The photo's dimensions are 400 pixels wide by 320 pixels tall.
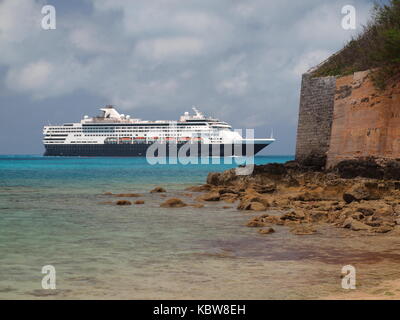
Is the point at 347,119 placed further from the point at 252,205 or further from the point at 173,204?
the point at 173,204

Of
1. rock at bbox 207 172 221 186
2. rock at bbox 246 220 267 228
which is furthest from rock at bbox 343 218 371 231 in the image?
rock at bbox 207 172 221 186

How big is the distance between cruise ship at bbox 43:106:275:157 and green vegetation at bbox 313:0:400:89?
55.5m

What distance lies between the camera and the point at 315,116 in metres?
20.0

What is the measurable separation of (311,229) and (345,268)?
10.2 ft

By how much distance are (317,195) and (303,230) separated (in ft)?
15.3

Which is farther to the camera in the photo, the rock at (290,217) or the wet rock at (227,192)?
the wet rock at (227,192)

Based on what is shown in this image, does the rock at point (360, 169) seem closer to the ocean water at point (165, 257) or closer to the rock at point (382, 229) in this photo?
the ocean water at point (165, 257)

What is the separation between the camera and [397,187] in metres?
13.7

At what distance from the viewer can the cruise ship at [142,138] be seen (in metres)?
77.9

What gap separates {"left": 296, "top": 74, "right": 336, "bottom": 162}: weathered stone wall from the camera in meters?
19.4

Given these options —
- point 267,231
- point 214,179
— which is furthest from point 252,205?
point 214,179

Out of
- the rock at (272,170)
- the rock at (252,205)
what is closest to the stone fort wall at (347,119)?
the rock at (272,170)
